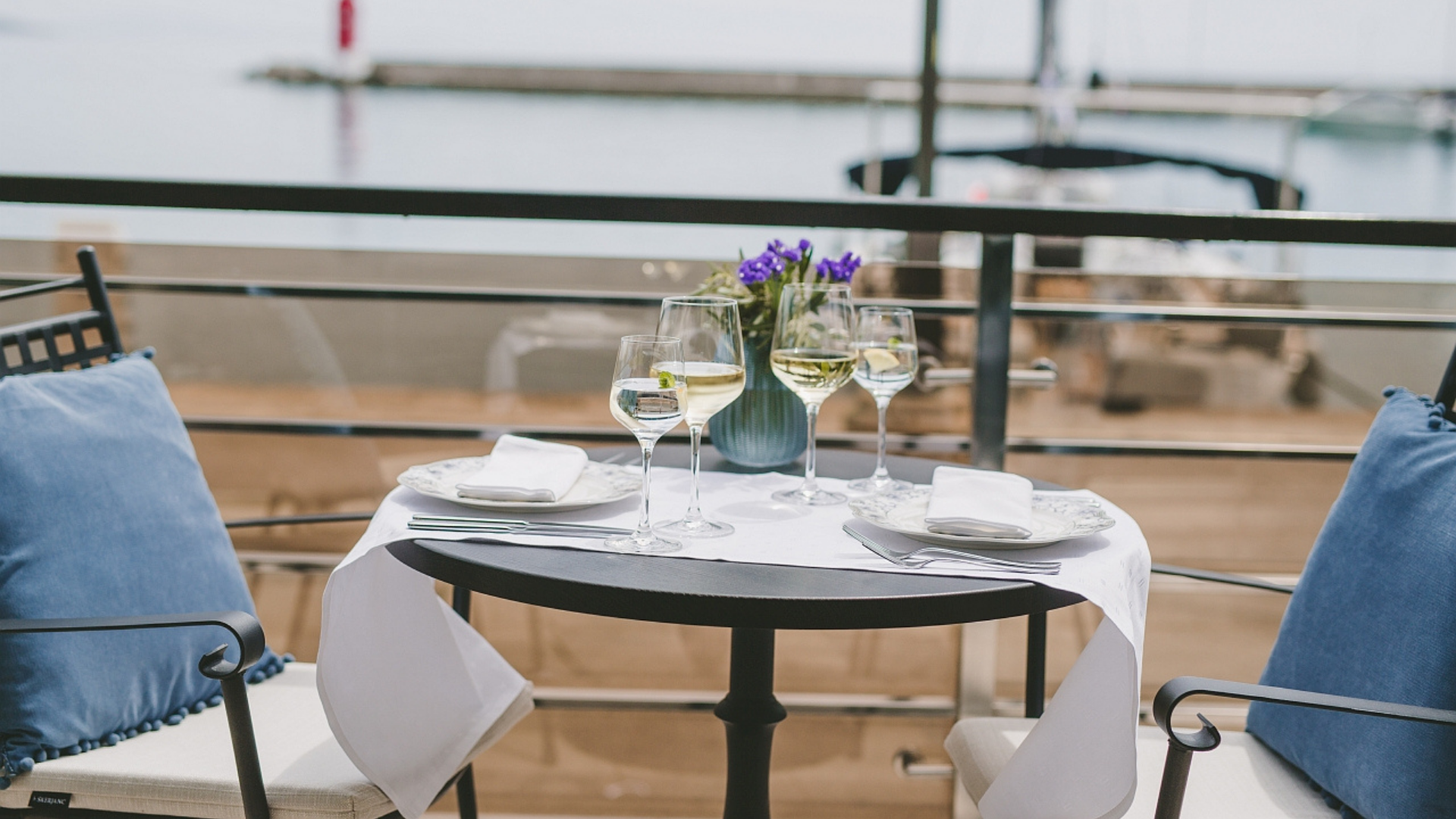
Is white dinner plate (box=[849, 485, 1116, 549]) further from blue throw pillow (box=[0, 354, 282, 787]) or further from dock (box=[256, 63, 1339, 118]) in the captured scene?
dock (box=[256, 63, 1339, 118])

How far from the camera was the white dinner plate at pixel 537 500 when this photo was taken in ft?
3.72

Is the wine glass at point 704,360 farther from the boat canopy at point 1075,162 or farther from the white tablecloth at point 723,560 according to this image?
the boat canopy at point 1075,162

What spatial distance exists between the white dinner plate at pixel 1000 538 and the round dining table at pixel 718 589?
8cm

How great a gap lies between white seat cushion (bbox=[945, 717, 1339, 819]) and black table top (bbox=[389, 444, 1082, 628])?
1.16 ft

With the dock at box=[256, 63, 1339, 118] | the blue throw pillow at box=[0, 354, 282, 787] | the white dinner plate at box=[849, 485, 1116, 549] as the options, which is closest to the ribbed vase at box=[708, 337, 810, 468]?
the white dinner plate at box=[849, 485, 1116, 549]

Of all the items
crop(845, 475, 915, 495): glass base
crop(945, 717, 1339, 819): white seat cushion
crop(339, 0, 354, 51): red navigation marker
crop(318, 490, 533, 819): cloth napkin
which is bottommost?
crop(945, 717, 1339, 819): white seat cushion

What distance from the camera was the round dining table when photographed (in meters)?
0.90

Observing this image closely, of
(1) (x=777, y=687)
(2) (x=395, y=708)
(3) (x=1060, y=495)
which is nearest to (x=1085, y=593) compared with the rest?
(3) (x=1060, y=495)

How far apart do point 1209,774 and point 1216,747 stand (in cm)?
11

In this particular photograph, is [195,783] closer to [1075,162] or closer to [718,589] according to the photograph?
[718,589]

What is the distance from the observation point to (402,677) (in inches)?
49.9

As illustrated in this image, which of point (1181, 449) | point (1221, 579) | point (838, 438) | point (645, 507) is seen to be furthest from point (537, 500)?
point (1181, 449)

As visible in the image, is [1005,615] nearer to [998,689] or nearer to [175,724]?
[175,724]

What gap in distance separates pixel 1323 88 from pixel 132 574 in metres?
39.2
